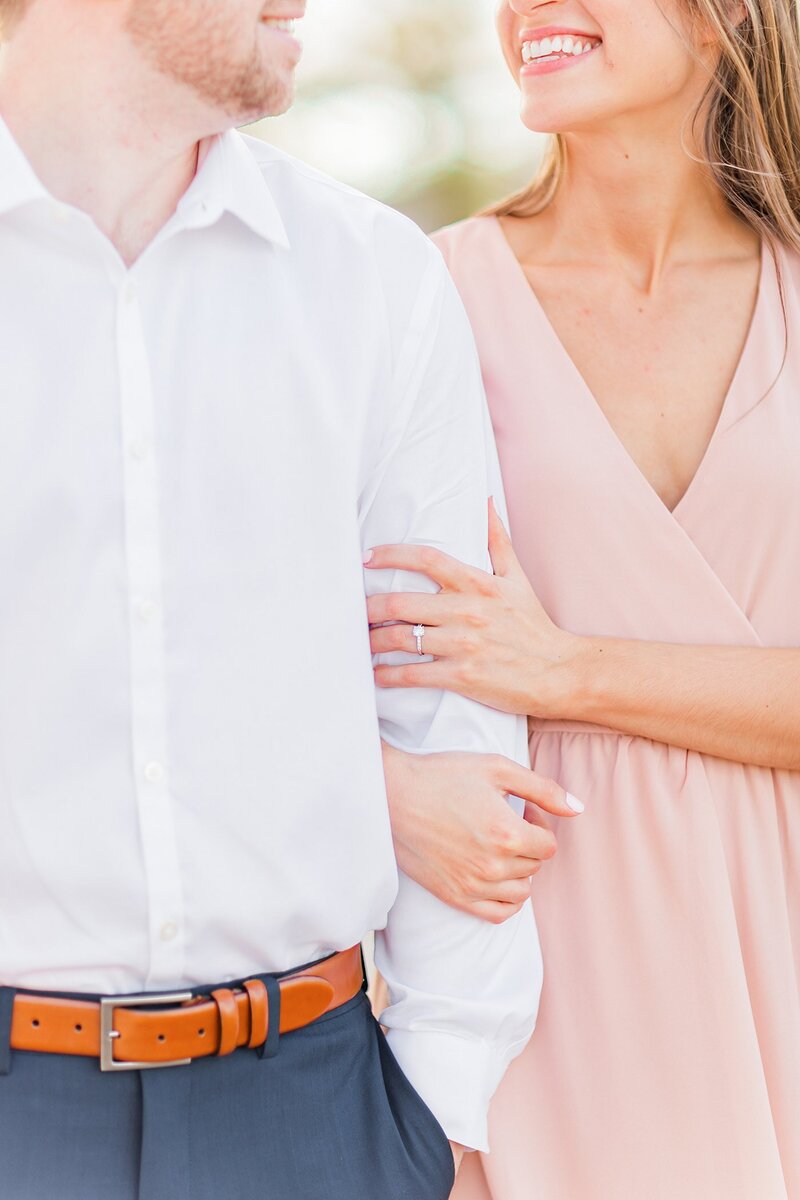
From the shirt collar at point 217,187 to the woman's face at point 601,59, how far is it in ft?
1.95

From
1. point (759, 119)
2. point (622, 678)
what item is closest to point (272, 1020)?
point (622, 678)

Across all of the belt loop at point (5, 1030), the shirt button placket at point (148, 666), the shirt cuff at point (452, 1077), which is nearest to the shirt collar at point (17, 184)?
the shirt button placket at point (148, 666)

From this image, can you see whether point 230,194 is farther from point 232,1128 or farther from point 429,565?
point 232,1128

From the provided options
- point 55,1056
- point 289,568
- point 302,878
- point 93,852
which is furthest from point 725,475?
point 55,1056

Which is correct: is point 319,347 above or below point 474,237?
below

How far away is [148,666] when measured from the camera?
1.58m

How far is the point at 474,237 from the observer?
238cm

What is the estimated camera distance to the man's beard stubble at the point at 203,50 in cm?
164

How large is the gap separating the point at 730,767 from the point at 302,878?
0.71 m

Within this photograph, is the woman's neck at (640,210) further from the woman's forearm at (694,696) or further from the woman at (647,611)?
the woman's forearm at (694,696)

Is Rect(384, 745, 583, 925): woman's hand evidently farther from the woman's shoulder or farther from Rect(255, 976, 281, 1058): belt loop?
the woman's shoulder

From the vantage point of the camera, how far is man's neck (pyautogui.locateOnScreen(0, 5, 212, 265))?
5.46ft

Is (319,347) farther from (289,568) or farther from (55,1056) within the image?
(55,1056)

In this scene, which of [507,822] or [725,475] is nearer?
[507,822]
